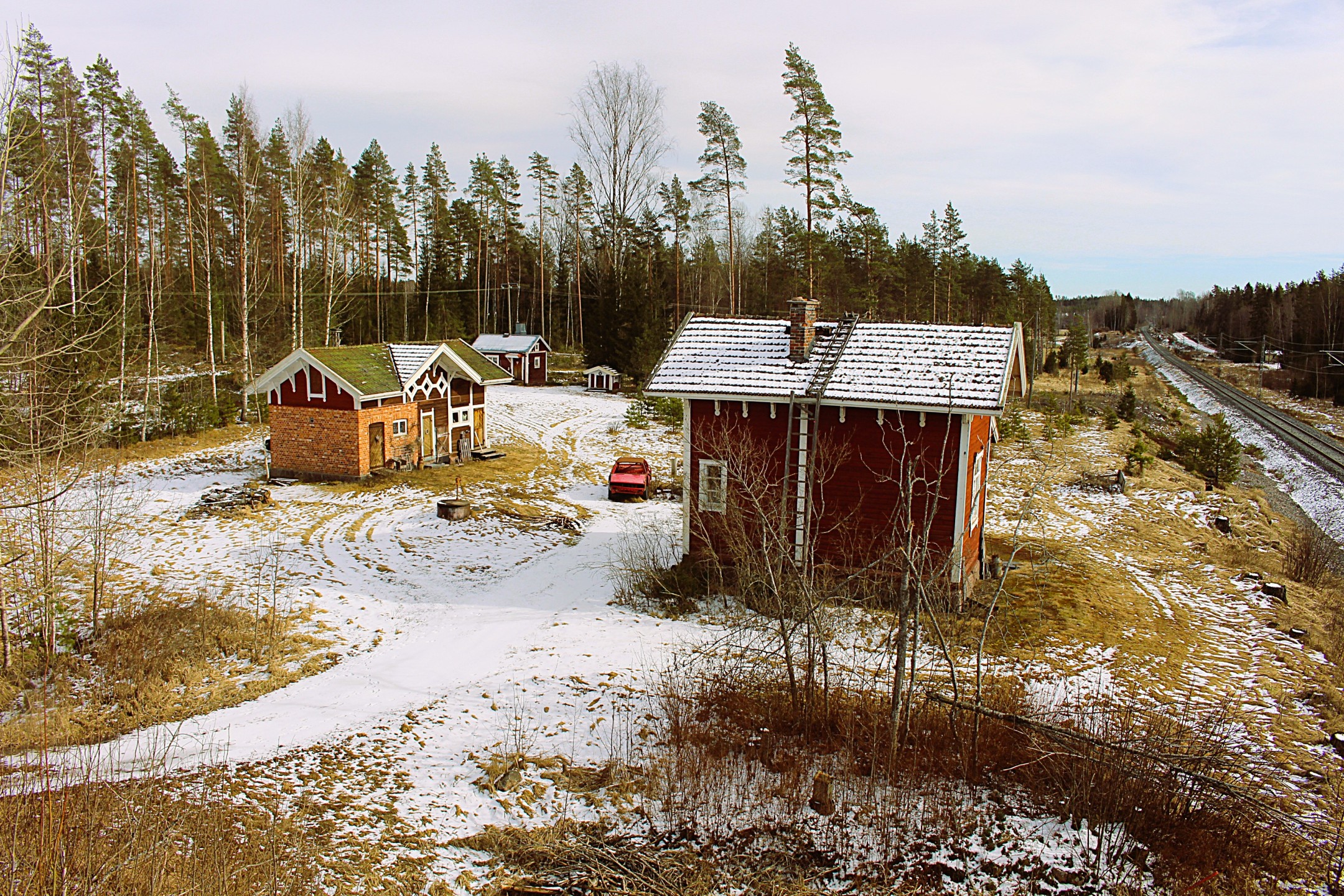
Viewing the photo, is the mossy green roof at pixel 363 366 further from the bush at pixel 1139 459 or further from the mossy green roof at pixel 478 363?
the bush at pixel 1139 459

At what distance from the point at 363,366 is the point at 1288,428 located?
4775 cm

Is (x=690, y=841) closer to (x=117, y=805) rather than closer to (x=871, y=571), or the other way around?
(x=117, y=805)

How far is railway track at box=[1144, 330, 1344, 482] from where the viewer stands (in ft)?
114

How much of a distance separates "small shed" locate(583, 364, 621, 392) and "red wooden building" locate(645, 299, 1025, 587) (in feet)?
96.0

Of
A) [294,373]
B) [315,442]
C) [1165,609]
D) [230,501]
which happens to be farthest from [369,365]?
[1165,609]

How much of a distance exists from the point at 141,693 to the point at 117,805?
402cm

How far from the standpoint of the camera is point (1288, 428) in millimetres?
43625

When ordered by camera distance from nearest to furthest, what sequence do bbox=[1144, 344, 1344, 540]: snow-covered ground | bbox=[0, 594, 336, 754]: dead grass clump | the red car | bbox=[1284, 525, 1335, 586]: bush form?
bbox=[0, 594, 336, 754]: dead grass clump
bbox=[1284, 525, 1335, 586]: bush
the red car
bbox=[1144, 344, 1344, 540]: snow-covered ground

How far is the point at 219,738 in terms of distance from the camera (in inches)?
374

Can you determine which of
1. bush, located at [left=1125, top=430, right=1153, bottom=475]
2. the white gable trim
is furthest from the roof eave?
bush, located at [left=1125, top=430, right=1153, bottom=475]

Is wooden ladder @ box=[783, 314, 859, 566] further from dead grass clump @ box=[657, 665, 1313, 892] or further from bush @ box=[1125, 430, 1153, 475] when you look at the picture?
bush @ box=[1125, 430, 1153, 475]

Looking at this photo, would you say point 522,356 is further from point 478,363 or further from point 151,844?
point 151,844

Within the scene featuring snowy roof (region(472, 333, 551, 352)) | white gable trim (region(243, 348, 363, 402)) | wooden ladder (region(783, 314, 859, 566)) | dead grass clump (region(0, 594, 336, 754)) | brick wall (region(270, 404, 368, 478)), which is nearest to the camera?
dead grass clump (region(0, 594, 336, 754))

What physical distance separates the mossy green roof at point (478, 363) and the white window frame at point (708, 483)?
47.7 ft
